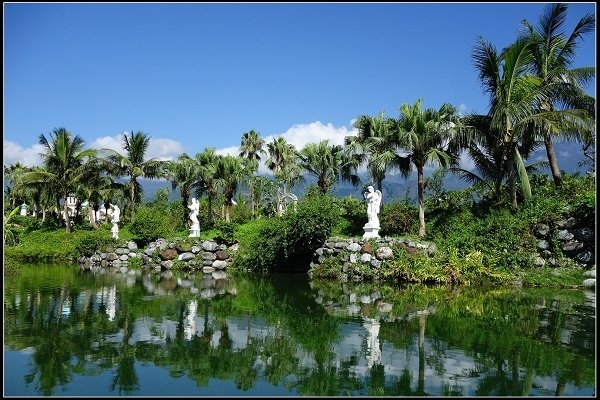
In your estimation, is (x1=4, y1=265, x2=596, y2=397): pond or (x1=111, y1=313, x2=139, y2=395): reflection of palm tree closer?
(x1=111, y1=313, x2=139, y2=395): reflection of palm tree

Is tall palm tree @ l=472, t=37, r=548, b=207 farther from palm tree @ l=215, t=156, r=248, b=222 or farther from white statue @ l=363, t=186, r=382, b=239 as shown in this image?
palm tree @ l=215, t=156, r=248, b=222

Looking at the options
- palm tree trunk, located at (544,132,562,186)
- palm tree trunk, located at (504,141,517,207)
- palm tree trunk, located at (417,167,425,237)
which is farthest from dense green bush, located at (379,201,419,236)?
palm tree trunk, located at (544,132,562,186)

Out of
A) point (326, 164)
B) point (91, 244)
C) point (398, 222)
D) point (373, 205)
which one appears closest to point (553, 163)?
point (398, 222)

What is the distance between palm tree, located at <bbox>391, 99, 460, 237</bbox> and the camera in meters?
21.6

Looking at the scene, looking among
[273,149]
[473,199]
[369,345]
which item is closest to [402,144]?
[473,199]

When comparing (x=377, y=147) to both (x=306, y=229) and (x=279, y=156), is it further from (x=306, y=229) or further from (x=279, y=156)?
(x=279, y=156)

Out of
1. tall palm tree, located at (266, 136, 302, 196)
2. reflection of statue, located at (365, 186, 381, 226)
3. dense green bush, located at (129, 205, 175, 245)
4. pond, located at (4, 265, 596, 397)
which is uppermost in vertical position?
tall palm tree, located at (266, 136, 302, 196)

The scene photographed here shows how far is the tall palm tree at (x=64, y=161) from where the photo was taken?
34500 millimetres

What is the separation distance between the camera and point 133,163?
36719 millimetres

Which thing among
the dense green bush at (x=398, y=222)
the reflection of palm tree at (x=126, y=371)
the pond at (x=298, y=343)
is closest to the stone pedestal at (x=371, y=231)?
the dense green bush at (x=398, y=222)

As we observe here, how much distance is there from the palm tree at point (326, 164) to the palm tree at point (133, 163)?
1180 centimetres

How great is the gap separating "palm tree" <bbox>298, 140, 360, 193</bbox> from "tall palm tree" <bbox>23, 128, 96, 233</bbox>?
1583cm

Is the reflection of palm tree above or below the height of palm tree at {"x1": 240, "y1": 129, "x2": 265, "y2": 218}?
below

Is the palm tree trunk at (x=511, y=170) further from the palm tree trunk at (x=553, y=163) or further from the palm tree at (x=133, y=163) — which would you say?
the palm tree at (x=133, y=163)
